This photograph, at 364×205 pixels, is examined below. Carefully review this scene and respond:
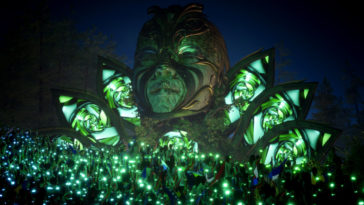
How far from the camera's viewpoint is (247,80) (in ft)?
37.5

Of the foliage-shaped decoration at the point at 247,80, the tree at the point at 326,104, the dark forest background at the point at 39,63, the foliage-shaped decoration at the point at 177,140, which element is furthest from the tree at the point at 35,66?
the tree at the point at 326,104

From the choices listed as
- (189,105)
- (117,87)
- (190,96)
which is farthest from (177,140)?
(117,87)

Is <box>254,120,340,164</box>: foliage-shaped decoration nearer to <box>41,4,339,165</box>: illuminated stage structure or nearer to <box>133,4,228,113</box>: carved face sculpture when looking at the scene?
<box>41,4,339,165</box>: illuminated stage structure

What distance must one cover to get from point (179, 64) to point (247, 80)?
3.05 meters

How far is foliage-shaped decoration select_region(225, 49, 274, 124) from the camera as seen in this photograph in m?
10.8

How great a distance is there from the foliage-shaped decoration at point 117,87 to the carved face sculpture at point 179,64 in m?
1.22

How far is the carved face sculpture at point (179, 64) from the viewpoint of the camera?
37.0ft

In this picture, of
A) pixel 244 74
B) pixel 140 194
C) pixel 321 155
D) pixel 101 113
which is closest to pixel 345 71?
pixel 244 74

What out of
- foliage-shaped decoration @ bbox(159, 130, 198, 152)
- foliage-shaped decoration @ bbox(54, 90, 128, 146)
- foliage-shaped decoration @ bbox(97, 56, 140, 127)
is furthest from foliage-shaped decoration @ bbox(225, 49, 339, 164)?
foliage-shaped decoration @ bbox(54, 90, 128, 146)

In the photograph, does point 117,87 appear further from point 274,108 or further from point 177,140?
point 274,108

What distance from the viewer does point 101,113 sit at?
12891 mm

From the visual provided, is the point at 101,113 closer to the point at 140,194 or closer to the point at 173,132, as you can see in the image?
the point at 173,132

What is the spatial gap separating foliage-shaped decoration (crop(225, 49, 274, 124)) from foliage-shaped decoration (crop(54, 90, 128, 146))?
5217mm

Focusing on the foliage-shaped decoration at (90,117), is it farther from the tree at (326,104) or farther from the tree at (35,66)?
the tree at (326,104)
